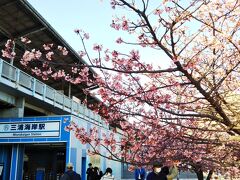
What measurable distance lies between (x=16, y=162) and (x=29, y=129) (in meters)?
2.10

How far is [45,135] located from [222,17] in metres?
14.6

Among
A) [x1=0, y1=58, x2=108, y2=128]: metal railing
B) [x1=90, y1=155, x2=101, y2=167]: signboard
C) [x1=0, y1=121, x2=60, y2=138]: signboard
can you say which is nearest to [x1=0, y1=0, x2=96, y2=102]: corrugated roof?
[x1=0, y1=58, x2=108, y2=128]: metal railing

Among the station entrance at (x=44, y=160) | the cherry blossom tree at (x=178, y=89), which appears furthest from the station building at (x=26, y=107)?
the cherry blossom tree at (x=178, y=89)

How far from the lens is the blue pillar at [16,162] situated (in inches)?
760

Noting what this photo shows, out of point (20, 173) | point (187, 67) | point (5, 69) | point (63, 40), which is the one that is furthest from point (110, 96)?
point (63, 40)

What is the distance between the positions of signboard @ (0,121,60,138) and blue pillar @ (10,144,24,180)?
2.79ft

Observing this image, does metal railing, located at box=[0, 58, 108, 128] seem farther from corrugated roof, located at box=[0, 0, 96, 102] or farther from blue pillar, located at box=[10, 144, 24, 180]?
blue pillar, located at box=[10, 144, 24, 180]

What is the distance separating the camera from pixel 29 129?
62.4 feet

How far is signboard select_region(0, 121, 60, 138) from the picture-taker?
18.6 m

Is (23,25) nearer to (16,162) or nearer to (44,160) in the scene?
(16,162)

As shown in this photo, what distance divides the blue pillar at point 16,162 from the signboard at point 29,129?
85 centimetres

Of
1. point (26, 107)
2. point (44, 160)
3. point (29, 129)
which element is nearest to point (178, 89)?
point (29, 129)

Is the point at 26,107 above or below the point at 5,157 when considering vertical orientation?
above

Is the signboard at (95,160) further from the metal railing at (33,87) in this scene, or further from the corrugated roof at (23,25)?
the corrugated roof at (23,25)
